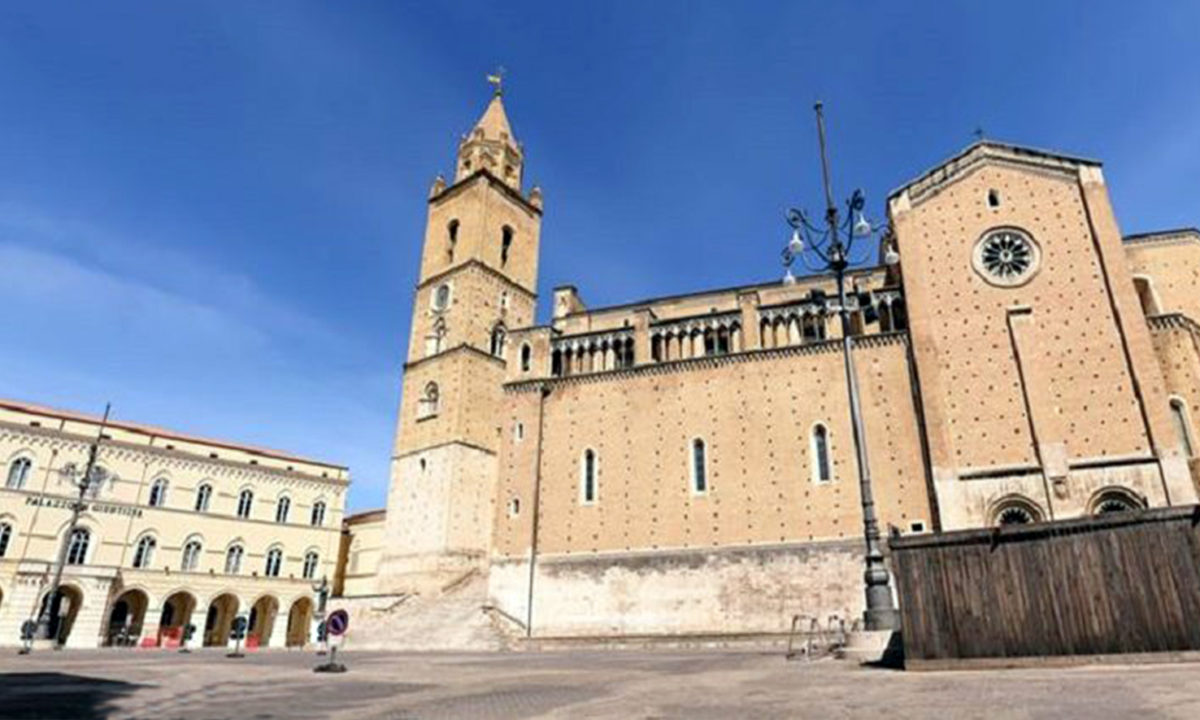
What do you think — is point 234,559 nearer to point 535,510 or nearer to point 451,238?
point 535,510

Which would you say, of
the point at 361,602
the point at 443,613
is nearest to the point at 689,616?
the point at 443,613

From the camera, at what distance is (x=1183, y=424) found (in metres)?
23.4

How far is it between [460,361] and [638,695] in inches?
1179

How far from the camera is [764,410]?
28.2 metres

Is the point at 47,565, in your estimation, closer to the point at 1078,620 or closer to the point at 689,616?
the point at 689,616

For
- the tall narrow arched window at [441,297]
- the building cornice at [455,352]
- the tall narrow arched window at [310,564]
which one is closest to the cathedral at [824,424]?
the building cornice at [455,352]

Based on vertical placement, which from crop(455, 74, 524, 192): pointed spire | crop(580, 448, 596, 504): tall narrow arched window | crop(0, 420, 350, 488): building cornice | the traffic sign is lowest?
the traffic sign

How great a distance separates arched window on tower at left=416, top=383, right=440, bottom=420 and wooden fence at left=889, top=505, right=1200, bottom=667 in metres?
29.2

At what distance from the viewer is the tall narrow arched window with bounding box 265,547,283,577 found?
→ 42.2 m

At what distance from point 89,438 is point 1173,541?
148ft

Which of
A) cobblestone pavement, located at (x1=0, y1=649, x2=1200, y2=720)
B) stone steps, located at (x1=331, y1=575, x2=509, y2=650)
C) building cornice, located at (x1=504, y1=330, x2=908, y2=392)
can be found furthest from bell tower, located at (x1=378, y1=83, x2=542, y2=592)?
cobblestone pavement, located at (x1=0, y1=649, x2=1200, y2=720)

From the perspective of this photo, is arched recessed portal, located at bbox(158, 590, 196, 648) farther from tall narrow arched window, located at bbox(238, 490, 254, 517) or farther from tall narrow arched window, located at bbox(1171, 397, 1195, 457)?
tall narrow arched window, located at bbox(1171, 397, 1195, 457)

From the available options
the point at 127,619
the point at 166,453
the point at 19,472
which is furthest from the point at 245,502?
the point at 19,472

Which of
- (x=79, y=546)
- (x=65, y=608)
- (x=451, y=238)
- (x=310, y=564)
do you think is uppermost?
(x=451, y=238)
